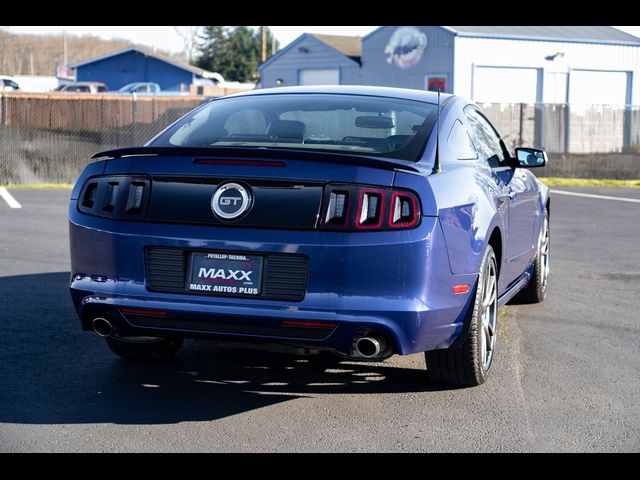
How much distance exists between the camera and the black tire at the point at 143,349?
19.2 feet

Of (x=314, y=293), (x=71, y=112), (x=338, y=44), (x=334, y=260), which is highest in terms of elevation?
(x=338, y=44)

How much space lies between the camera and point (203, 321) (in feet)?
15.6

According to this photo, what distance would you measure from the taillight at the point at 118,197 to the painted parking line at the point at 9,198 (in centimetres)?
1047

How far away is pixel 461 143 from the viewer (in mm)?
5789

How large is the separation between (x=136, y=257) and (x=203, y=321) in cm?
46

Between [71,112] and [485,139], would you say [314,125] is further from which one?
[71,112]

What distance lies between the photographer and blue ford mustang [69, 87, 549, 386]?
181 inches

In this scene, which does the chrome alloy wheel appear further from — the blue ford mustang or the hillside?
the hillside

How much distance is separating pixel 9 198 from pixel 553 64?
23981mm

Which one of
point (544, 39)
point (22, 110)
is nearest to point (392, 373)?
point (22, 110)

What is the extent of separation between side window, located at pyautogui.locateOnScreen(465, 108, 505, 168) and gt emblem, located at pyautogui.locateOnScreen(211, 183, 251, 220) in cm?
197

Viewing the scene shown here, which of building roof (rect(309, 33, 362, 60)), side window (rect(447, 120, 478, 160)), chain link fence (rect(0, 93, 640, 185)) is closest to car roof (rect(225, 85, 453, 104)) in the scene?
side window (rect(447, 120, 478, 160))

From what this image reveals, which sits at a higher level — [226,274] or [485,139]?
[485,139]

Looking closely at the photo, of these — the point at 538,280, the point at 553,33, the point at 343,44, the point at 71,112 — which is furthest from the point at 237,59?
the point at 538,280
